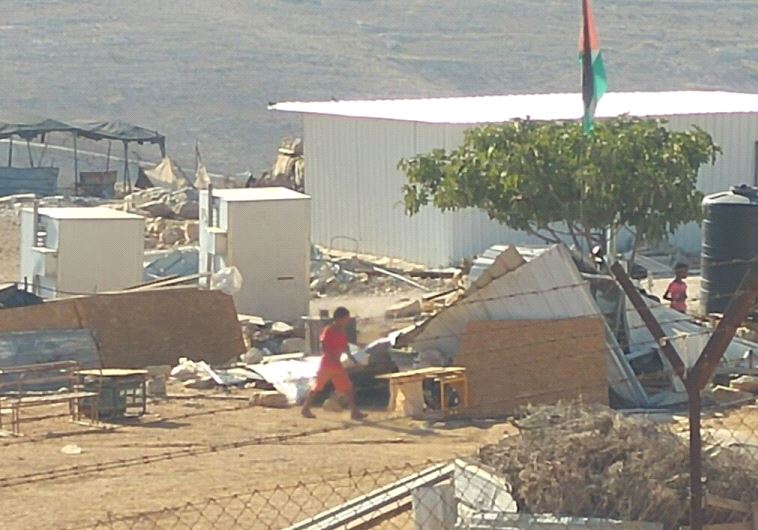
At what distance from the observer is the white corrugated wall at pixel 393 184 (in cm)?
2891

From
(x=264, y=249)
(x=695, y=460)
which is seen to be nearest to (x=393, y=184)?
→ (x=264, y=249)

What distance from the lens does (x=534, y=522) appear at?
6625mm

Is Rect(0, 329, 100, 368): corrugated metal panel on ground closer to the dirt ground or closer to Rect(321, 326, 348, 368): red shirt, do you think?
the dirt ground

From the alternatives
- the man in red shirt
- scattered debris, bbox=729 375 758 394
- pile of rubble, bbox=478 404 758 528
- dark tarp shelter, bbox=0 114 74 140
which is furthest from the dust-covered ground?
pile of rubble, bbox=478 404 758 528

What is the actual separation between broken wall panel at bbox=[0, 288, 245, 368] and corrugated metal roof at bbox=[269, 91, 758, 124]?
36.9 feet

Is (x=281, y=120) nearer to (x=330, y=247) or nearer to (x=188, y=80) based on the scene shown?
(x=188, y=80)

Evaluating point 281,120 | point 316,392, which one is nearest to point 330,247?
point 316,392

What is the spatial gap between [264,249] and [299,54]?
65361 millimetres

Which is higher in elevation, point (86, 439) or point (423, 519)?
point (423, 519)

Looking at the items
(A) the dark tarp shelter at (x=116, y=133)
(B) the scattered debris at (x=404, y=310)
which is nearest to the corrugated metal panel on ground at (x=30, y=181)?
(A) the dark tarp shelter at (x=116, y=133)

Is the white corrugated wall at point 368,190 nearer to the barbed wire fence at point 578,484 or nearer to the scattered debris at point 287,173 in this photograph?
the scattered debris at point 287,173

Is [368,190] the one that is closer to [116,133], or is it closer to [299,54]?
[116,133]

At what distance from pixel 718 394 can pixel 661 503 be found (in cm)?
937

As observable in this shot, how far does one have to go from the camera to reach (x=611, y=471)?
6.91 metres
